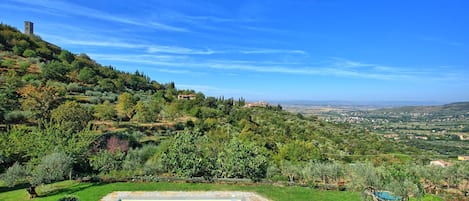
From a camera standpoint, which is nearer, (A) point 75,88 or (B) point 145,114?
(B) point 145,114

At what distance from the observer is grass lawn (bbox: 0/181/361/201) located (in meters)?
15.6

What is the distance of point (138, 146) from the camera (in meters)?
29.5

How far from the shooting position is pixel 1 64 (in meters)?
46.5

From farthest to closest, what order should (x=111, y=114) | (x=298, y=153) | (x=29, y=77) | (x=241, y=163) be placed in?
(x=29, y=77)
(x=111, y=114)
(x=298, y=153)
(x=241, y=163)

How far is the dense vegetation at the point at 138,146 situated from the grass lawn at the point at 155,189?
2.30ft

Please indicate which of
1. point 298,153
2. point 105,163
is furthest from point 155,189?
point 298,153

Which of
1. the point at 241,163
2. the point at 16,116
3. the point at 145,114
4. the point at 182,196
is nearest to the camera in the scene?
the point at 182,196

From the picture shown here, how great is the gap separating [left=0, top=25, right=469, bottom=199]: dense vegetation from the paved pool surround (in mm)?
2843

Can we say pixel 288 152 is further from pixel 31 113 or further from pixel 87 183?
pixel 31 113

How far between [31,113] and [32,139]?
12.6m

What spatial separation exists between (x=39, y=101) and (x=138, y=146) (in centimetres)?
1248

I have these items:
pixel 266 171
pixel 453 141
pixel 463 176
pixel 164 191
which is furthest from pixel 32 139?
pixel 453 141

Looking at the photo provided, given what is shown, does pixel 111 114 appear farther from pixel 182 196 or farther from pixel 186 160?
pixel 182 196

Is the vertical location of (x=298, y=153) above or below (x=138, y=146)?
below
